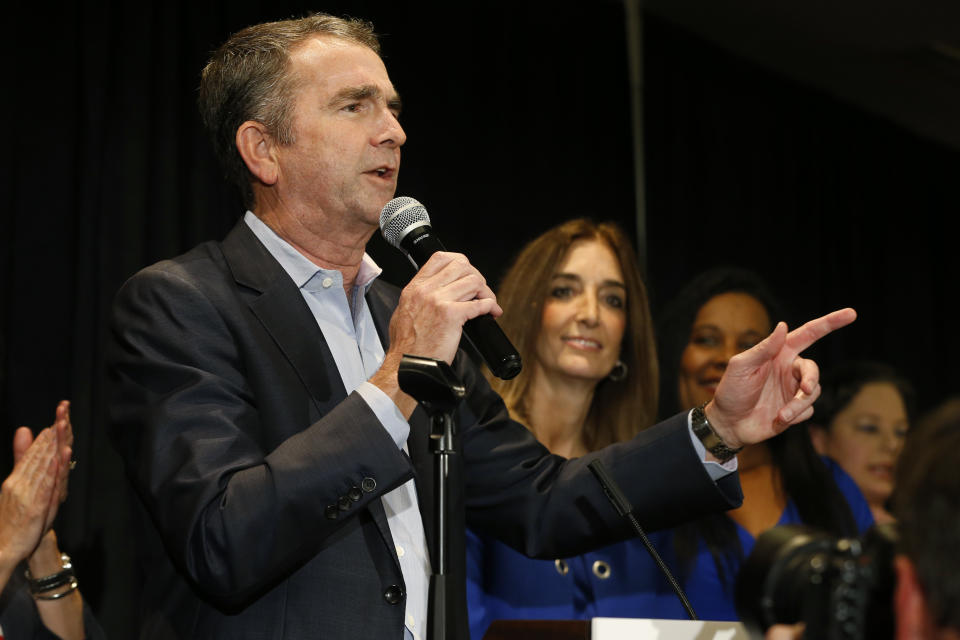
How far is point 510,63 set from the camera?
448 cm

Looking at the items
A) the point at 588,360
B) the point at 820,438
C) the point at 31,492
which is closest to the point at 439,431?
the point at 31,492

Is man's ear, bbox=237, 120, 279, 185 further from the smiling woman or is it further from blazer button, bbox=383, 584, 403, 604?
the smiling woman

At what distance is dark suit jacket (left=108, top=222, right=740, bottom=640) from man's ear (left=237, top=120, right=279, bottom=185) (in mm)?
117

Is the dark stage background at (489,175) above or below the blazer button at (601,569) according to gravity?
above

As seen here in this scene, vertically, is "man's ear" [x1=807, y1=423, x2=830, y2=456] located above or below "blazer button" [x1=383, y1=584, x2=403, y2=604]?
above

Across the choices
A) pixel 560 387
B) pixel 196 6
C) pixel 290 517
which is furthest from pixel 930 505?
pixel 196 6

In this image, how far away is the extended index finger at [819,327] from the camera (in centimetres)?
163

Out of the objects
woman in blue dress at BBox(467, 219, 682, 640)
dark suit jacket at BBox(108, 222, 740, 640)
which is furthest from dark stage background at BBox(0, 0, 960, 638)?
dark suit jacket at BBox(108, 222, 740, 640)

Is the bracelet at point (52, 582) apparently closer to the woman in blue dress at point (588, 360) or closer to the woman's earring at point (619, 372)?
the woman in blue dress at point (588, 360)

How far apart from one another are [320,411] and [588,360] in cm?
143

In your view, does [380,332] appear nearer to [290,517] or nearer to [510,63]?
[290,517]

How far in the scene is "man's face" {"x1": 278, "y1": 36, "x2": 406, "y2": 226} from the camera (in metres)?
1.96

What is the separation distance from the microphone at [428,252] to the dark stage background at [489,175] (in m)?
1.55

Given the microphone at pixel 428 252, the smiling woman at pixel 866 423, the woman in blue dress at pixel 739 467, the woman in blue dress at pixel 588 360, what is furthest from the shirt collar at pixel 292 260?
the smiling woman at pixel 866 423
